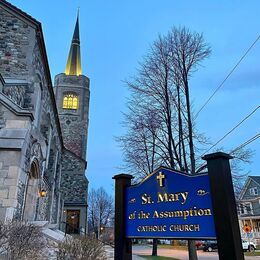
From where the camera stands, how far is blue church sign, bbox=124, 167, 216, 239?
349 centimetres

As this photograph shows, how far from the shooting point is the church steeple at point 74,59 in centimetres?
5382

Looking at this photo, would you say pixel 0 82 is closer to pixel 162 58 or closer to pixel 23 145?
pixel 23 145

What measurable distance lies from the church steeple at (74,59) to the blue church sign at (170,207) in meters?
51.5

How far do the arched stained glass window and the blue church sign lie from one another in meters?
41.3

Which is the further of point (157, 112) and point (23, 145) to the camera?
point (157, 112)

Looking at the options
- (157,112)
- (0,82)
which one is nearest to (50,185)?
(0,82)

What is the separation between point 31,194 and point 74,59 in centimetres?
4676

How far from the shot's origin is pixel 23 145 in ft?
32.5

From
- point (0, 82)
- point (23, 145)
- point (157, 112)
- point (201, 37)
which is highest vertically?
point (201, 37)

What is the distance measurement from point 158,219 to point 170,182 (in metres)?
0.56

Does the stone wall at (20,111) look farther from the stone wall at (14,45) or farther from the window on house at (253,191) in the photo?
the window on house at (253,191)

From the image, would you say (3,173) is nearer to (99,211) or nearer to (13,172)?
(13,172)

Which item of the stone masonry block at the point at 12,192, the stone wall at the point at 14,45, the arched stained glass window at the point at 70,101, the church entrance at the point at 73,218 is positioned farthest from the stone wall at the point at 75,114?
the stone masonry block at the point at 12,192

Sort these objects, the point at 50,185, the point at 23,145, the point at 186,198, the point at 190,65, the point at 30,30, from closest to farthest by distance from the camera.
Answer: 1. the point at 186,198
2. the point at 23,145
3. the point at 190,65
4. the point at 30,30
5. the point at 50,185
